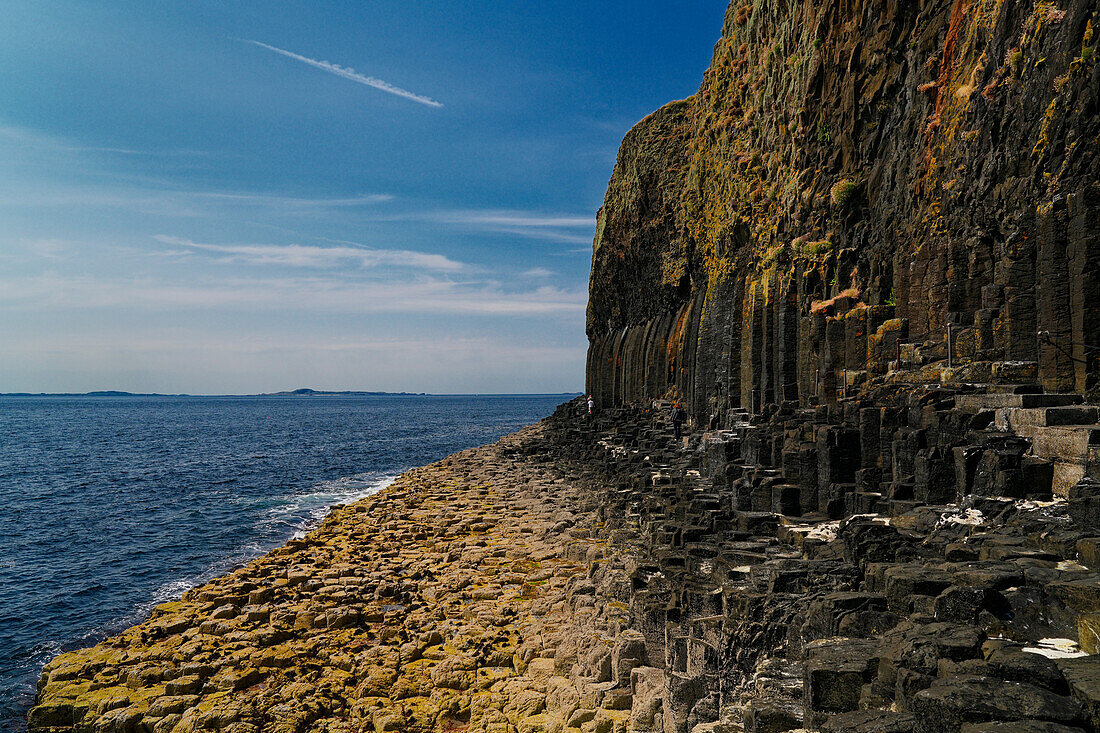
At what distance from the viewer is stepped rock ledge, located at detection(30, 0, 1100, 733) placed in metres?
6.13

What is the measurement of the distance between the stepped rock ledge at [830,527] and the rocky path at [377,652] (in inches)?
2.5

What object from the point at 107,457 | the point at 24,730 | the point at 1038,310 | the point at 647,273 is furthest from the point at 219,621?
the point at 107,457

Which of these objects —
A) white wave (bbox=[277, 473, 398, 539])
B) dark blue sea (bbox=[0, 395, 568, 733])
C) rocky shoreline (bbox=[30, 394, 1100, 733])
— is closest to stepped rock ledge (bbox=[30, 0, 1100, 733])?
rocky shoreline (bbox=[30, 394, 1100, 733])

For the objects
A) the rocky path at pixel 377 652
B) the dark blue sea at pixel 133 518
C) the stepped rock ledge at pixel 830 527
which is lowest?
the dark blue sea at pixel 133 518

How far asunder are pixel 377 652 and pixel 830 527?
344 inches

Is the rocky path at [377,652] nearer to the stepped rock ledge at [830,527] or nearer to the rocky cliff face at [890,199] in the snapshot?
the stepped rock ledge at [830,527]

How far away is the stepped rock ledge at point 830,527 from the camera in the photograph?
6129 millimetres

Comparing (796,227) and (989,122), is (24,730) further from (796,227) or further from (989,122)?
(796,227)

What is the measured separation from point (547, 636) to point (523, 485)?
19147 millimetres

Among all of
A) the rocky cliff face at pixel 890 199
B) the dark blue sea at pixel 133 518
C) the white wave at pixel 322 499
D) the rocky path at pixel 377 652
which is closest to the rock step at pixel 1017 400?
the rocky cliff face at pixel 890 199

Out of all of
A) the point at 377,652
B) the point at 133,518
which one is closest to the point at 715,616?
the point at 377,652

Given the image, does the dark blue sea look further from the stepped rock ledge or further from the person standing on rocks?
the person standing on rocks

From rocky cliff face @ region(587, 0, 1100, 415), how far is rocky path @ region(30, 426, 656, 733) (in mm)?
9436

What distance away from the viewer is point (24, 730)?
1092 centimetres
